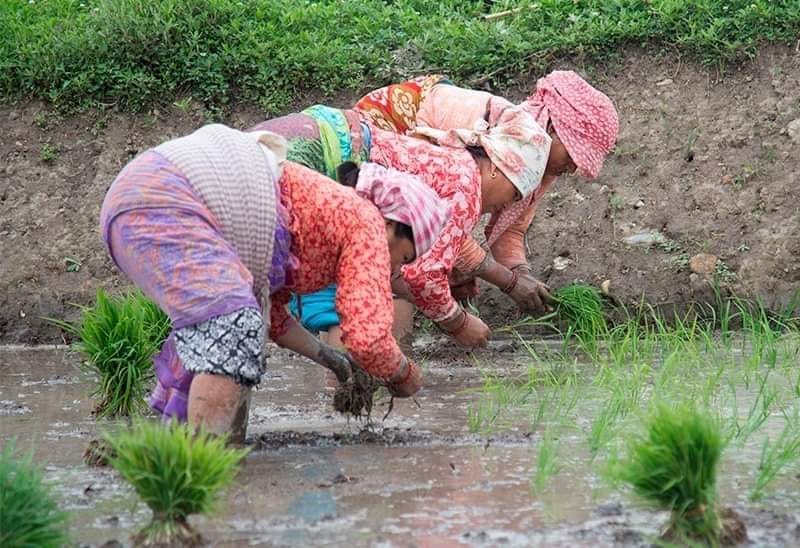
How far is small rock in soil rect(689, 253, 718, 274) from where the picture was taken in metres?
7.30

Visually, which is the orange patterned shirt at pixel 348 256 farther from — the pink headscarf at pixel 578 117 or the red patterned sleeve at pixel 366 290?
the pink headscarf at pixel 578 117

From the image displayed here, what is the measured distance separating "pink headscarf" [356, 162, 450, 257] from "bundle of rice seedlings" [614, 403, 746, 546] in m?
1.19

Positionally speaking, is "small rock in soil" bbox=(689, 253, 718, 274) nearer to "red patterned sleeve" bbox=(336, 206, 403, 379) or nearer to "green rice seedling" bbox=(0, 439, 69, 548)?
"red patterned sleeve" bbox=(336, 206, 403, 379)

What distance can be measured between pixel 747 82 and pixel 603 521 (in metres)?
5.48

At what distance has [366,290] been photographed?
3.86 meters

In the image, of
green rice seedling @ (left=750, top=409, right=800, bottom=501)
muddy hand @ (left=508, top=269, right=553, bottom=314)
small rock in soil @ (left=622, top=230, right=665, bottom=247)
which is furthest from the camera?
small rock in soil @ (left=622, top=230, right=665, bottom=247)

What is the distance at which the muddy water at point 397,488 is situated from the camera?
324 centimetres

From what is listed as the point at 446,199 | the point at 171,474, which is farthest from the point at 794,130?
the point at 171,474

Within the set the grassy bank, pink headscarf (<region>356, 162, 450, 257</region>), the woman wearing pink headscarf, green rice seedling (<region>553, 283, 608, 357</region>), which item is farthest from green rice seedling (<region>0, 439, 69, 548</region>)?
the grassy bank

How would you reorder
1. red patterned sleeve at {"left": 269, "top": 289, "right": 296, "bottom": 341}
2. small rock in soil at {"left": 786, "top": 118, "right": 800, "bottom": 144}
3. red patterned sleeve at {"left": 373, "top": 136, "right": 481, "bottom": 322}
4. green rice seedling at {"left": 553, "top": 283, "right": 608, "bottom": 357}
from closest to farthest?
red patterned sleeve at {"left": 269, "top": 289, "right": 296, "bottom": 341}
red patterned sleeve at {"left": 373, "top": 136, "right": 481, "bottom": 322}
green rice seedling at {"left": 553, "top": 283, "right": 608, "bottom": 357}
small rock in soil at {"left": 786, "top": 118, "right": 800, "bottom": 144}

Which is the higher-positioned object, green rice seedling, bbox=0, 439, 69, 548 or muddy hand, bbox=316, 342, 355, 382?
green rice seedling, bbox=0, 439, 69, 548

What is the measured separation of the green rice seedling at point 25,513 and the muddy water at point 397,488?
229 millimetres

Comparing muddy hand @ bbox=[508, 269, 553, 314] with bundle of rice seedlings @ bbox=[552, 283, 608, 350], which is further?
bundle of rice seedlings @ bbox=[552, 283, 608, 350]

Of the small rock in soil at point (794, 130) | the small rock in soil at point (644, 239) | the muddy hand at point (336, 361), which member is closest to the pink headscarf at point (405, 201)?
the muddy hand at point (336, 361)
